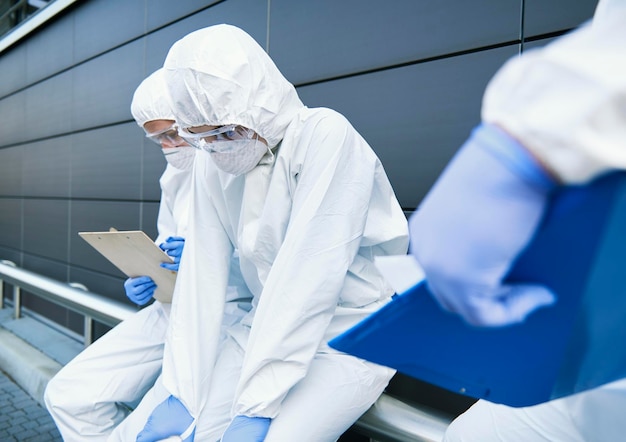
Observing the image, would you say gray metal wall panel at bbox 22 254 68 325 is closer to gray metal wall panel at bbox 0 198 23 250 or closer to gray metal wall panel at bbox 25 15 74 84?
gray metal wall panel at bbox 0 198 23 250

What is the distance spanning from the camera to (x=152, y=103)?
236cm

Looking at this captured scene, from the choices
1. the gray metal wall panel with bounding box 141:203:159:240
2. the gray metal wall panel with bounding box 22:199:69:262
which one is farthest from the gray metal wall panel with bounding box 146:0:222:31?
the gray metal wall panel with bounding box 22:199:69:262

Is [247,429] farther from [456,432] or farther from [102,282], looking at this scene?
[102,282]

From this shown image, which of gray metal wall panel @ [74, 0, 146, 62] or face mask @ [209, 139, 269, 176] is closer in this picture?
face mask @ [209, 139, 269, 176]

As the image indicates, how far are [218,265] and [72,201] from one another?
12.0 feet

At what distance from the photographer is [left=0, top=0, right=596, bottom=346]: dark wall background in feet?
6.52

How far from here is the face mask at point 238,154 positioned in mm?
1576

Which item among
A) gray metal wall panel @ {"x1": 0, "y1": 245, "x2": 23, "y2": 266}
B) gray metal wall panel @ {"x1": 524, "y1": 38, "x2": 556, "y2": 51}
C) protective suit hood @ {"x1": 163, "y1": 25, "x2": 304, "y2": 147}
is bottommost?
gray metal wall panel @ {"x1": 0, "y1": 245, "x2": 23, "y2": 266}

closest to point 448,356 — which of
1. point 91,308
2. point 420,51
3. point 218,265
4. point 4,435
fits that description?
point 218,265

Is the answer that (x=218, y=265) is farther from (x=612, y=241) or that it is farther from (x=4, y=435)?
(x=4, y=435)

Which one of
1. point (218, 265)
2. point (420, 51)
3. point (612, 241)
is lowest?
point (218, 265)

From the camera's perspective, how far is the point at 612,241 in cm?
47

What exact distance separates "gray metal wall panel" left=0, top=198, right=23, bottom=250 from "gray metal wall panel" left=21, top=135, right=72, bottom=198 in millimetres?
370

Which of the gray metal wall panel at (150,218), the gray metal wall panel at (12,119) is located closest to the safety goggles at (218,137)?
the gray metal wall panel at (150,218)
